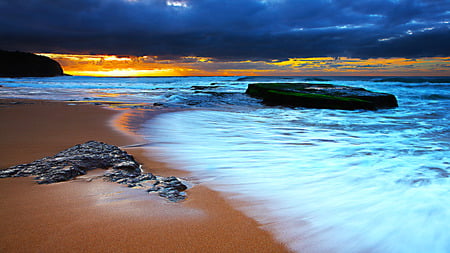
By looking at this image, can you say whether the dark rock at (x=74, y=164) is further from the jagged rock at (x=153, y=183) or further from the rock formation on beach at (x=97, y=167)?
the jagged rock at (x=153, y=183)

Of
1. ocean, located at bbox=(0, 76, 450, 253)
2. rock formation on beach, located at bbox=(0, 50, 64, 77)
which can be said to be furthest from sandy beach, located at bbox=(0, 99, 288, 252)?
rock formation on beach, located at bbox=(0, 50, 64, 77)

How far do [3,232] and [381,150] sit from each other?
3.70m

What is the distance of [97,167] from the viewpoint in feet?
6.86

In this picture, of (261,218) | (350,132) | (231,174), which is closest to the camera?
(261,218)

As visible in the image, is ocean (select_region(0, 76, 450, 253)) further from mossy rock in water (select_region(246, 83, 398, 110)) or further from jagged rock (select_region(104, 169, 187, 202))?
mossy rock in water (select_region(246, 83, 398, 110))

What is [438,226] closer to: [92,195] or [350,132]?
[92,195]

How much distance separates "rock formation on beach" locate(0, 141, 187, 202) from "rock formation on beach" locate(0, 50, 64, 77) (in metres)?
87.6

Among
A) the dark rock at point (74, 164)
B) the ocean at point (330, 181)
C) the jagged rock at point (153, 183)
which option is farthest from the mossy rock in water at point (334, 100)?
the jagged rock at point (153, 183)

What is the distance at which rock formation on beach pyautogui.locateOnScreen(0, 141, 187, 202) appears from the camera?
182 cm

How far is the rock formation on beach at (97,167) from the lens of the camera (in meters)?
1.82

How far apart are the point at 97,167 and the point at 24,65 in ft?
320

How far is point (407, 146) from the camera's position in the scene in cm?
376

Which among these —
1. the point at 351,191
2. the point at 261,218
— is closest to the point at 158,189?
the point at 261,218

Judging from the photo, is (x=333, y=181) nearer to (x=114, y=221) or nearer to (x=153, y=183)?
(x=153, y=183)
